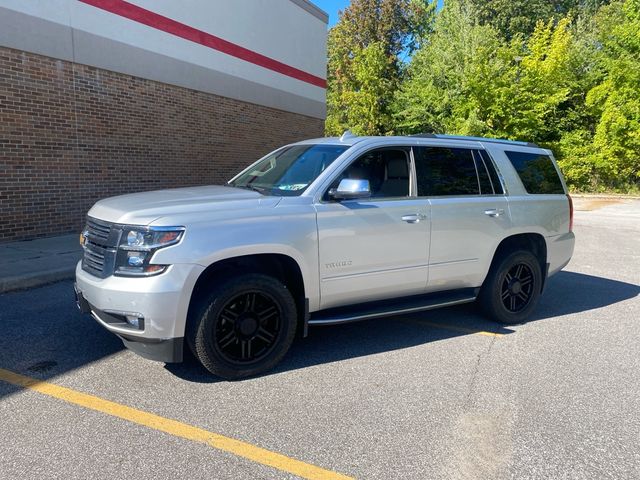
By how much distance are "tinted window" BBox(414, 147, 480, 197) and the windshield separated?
2.63ft

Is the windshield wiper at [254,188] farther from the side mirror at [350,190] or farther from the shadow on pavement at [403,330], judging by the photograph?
the shadow on pavement at [403,330]

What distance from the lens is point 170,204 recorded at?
3.53m

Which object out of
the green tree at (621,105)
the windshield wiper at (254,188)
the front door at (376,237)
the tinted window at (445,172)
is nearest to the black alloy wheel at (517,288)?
the tinted window at (445,172)

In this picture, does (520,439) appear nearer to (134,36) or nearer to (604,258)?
(604,258)

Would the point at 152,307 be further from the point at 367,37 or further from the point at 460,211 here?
the point at 367,37

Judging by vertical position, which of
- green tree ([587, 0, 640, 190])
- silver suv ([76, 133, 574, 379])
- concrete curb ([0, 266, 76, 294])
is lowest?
concrete curb ([0, 266, 76, 294])

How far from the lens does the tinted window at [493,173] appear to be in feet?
16.3

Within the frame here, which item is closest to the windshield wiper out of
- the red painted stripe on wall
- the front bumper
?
the front bumper

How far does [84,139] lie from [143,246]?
7.08 meters

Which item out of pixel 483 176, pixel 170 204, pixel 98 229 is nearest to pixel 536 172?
pixel 483 176

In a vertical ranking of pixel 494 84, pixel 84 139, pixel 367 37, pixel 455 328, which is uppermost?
pixel 367 37

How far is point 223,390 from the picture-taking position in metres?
3.49

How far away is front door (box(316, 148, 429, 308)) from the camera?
3885mm

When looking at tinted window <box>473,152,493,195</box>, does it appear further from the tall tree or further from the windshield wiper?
the tall tree
